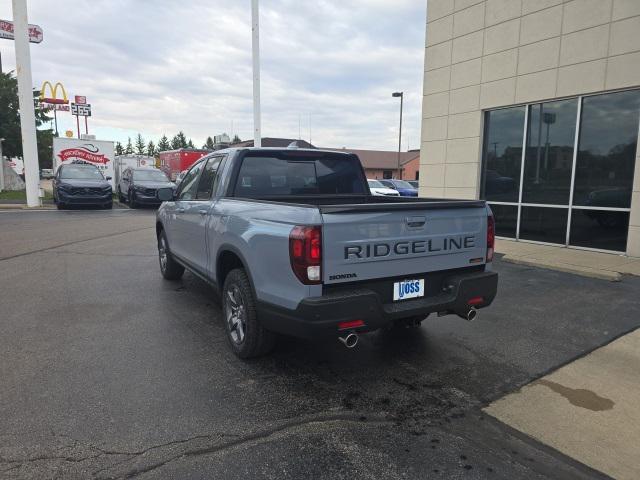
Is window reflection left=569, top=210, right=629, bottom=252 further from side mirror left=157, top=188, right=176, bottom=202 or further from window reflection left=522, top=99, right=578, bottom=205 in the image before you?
side mirror left=157, top=188, right=176, bottom=202

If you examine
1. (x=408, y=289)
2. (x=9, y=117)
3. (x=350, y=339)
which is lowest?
(x=350, y=339)

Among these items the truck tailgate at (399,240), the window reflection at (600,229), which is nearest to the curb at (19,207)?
the window reflection at (600,229)

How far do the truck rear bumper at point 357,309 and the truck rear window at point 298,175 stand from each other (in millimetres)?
1685

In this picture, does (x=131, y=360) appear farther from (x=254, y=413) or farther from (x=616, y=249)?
(x=616, y=249)

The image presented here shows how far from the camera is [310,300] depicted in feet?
10.6

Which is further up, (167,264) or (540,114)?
(540,114)

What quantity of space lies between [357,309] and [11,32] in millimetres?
34137

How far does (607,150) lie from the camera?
29.8ft

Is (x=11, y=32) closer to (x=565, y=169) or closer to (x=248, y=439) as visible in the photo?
(x=565, y=169)

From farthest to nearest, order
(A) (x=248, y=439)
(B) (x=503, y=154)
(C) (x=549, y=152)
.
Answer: (B) (x=503, y=154) < (C) (x=549, y=152) < (A) (x=248, y=439)

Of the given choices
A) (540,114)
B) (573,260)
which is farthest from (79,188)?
(573,260)

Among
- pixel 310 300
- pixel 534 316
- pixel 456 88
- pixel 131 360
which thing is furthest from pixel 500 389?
pixel 456 88

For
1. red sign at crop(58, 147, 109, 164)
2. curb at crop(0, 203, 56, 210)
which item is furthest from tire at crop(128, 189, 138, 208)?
red sign at crop(58, 147, 109, 164)

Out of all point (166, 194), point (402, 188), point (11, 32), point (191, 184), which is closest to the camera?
point (191, 184)
